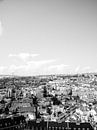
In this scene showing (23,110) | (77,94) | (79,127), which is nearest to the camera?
(79,127)

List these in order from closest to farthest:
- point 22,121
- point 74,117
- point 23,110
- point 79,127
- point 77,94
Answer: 1. point 79,127
2. point 22,121
3. point 74,117
4. point 23,110
5. point 77,94

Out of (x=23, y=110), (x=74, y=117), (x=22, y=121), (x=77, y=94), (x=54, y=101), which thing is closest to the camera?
(x=22, y=121)

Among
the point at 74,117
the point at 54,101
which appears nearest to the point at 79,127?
the point at 74,117

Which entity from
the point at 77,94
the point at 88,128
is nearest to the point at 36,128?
the point at 88,128

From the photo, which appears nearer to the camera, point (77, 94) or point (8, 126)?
point (8, 126)

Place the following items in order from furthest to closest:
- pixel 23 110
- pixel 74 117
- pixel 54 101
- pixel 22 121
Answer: pixel 54 101
pixel 23 110
pixel 74 117
pixel 22 121

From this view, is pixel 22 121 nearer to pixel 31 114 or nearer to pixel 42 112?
pixel 31 114

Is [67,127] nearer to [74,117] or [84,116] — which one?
[74,117]

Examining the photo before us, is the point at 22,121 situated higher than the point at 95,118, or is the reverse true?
the point at 22,121

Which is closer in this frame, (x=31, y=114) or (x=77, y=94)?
(x=31, y=114)
